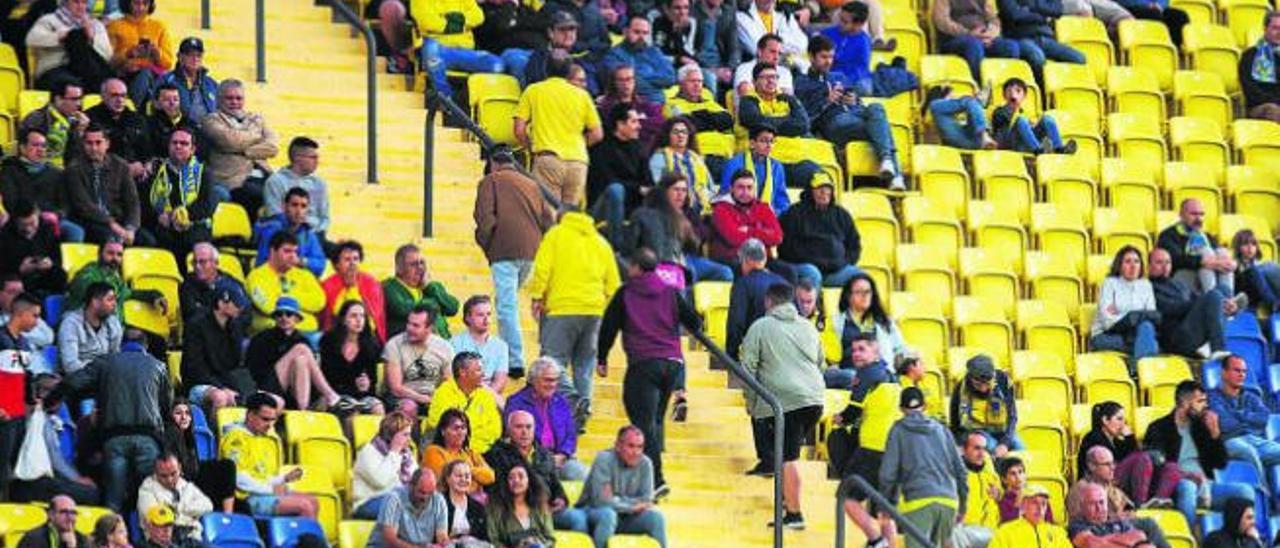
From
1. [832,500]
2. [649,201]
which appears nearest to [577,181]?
[649,201]

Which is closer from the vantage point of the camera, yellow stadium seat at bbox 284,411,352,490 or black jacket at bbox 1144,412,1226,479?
yellow stadium seat at bbox 284,411,352,490

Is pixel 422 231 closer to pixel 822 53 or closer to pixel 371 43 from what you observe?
pixel 371 43

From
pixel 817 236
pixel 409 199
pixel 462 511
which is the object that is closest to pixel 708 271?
pixel 817 236

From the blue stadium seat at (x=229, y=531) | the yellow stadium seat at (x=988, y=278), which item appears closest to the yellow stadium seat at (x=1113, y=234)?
the yellow stadium seat at (x=988, y=278)

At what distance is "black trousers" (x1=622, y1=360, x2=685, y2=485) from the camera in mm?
27359

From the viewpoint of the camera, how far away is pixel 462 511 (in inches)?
1008

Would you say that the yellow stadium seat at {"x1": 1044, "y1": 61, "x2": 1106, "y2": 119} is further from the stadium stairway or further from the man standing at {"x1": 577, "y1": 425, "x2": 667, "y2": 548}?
the man standing at {"x1": 577, "y1": 425, "x2": 667, "y2": 548}

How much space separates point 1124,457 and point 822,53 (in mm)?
4194

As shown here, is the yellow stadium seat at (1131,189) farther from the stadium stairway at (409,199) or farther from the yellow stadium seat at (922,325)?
the stadium stairway at (409,199)

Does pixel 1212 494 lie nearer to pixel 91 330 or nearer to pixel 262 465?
pixel 262 465

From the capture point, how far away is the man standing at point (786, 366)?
27812mm

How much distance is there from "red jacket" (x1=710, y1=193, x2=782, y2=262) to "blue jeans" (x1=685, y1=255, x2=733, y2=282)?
0.60ft

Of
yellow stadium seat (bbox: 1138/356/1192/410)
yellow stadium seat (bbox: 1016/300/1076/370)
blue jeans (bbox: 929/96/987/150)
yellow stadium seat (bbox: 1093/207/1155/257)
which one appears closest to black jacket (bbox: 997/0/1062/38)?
blue jeans (bbox: 929/96/987/150)

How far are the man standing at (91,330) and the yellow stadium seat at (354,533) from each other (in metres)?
1.78
